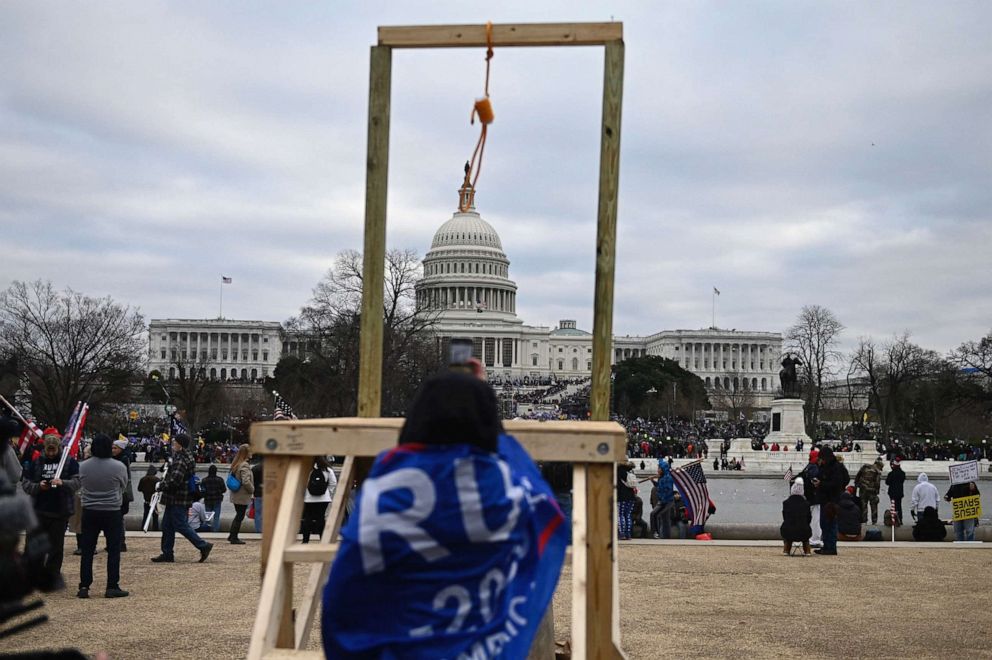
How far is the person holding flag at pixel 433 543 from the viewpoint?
3275 mm

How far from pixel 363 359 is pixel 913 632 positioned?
5888mm

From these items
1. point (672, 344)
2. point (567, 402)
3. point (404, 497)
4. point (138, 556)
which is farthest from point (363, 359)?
point (672, 344)

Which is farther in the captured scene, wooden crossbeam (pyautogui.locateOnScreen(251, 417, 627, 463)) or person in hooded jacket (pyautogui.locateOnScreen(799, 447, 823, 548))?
person in hooded jacket (pyautogui.locateOnScreen(799, 447, 823, 548))

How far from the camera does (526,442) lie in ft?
14.9

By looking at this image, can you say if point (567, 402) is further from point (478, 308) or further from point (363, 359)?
point (363, 359)

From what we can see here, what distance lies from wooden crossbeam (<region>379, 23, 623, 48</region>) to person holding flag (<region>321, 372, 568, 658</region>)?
274 centimetres

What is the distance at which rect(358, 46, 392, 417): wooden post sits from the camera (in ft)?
18.6

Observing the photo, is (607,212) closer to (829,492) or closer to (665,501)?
(829,492)

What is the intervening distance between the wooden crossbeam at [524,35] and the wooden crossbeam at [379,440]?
6.74ft

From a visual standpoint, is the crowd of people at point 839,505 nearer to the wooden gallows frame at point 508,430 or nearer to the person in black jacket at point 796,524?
the person in black jacket at point 796,524

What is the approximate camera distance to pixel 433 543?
10.8 feet

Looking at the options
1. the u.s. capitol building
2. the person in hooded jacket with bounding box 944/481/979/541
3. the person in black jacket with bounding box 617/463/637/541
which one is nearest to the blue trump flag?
the person in black jacket with bounding box 617/463/637/541

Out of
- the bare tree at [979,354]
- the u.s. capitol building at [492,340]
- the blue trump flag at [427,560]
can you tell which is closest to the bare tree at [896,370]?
the bare tree at [979,354]

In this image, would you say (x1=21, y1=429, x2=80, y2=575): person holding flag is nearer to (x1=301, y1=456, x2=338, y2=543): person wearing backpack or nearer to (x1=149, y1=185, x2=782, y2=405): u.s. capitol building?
(x1=301, y1=456, x2=338, y2=543): person wearing backpack
